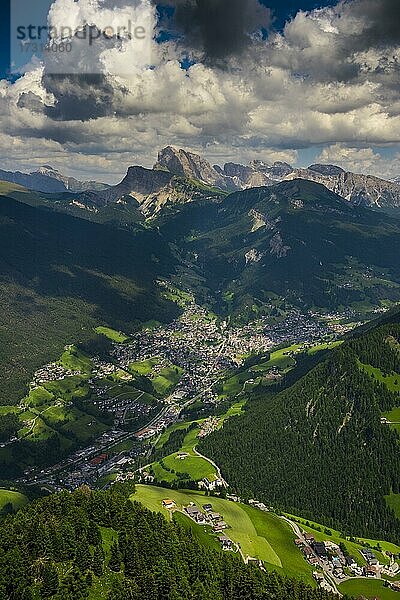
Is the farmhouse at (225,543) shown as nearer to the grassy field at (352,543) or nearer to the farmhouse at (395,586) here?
the grassy field at (352,543)

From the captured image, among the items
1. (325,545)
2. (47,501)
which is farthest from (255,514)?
(47,501)

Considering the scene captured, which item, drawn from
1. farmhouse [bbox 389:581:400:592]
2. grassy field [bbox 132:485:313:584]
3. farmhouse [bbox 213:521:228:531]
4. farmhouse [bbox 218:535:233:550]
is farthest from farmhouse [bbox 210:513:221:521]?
farmhouse [bbox 389:581:400:592]

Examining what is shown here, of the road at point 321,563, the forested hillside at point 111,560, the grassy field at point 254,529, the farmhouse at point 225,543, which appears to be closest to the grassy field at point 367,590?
the road at point 321,563

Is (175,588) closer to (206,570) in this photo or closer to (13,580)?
(206,570)

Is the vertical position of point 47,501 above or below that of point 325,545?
above

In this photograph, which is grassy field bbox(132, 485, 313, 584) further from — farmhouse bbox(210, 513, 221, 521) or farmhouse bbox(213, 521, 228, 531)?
farmhouse bbox(210, 513, 221, 521)

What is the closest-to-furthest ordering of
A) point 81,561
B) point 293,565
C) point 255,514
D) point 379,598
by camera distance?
1. point 81,561
2. point 379,598
3. point 293,565
4. point 255,514

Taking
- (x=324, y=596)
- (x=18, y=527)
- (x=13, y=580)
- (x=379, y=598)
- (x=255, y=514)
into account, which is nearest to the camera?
(x=13, y=580)

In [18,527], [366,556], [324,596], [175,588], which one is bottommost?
[366,556]
